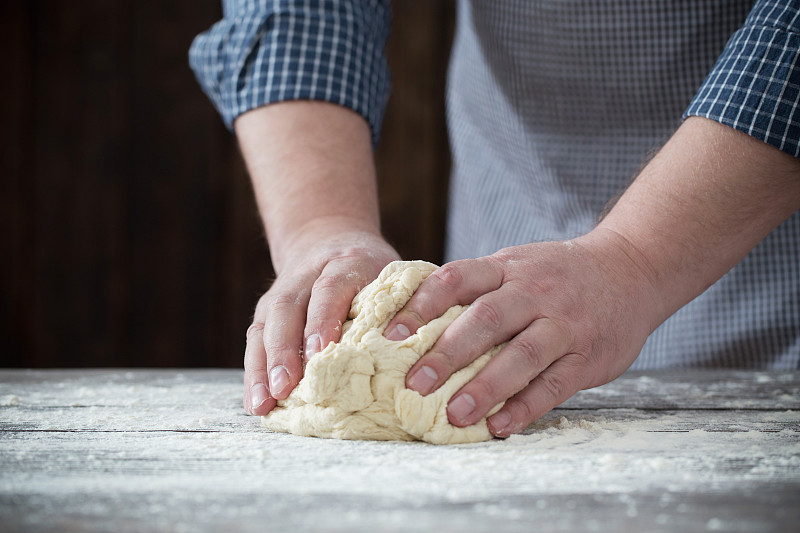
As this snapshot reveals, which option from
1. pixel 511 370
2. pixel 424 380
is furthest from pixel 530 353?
pixel 424 380

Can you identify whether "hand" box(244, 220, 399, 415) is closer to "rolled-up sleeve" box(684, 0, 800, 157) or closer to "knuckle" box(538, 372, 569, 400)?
"knuckle" box(538, 372, 569, 400)

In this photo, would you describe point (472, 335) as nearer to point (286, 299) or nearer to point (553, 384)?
point (553, 384)

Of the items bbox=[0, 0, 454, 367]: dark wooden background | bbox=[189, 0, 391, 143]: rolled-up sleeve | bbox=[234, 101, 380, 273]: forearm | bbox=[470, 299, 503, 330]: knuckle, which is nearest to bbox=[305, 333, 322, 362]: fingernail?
bbox=[470, 299, 503, 330]: knuckle

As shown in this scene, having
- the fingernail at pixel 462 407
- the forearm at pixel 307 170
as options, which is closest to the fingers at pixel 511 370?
the fingernail at pixel 462 407

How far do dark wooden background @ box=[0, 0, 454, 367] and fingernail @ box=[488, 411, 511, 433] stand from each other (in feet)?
7.39

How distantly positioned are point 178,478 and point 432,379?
1.05 ft

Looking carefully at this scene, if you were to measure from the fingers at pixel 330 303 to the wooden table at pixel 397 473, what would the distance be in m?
0.14

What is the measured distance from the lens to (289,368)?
0.97 m

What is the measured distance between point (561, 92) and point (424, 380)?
1040 millimetres

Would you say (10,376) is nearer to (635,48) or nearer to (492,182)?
(492,182)

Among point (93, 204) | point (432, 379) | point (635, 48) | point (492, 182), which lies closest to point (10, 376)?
point (432, 379)

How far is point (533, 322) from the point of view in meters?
0.96

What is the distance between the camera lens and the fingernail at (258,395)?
0.98 metres

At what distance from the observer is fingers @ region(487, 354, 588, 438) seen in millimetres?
910
